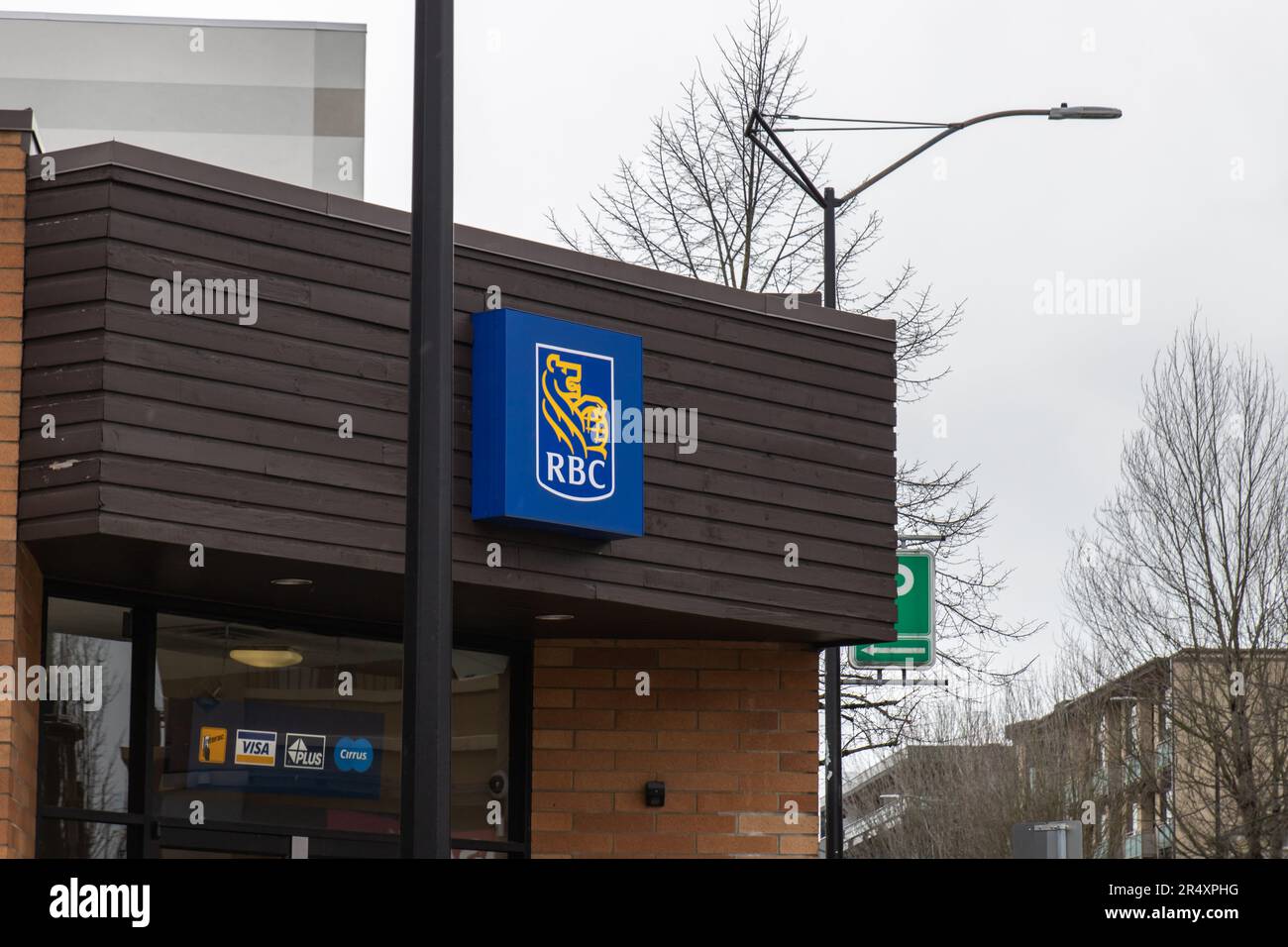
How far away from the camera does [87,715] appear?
980cm

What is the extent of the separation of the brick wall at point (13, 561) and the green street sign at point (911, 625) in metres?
6.14

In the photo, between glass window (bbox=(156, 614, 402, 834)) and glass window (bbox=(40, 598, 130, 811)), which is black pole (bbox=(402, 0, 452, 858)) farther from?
glass window (bbox=(156, 614, 402, 834))

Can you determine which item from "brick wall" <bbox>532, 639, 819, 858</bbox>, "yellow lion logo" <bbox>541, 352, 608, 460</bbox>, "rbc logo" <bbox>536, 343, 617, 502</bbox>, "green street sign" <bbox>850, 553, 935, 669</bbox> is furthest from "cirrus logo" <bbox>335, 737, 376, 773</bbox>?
"green street sign" <bbox>850, 553, 935, 669</bbox>

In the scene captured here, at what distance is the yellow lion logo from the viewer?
32.2ft

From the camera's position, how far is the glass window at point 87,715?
31.6ft

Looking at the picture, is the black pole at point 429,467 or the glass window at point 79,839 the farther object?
the glass window at point 79,839

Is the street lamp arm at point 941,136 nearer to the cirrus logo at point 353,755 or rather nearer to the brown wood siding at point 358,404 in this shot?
the brown wood siding at point 358,404

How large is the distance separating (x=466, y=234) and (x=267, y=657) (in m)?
2.83

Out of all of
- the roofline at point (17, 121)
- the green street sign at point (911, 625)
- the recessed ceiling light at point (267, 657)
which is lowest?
the recessed ceiling light at point (267, 657)

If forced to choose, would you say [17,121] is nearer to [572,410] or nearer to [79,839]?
[572,410]

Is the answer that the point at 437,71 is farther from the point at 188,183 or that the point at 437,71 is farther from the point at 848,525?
the point at 848,525

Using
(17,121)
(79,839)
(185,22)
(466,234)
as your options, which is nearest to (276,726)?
(79,839)

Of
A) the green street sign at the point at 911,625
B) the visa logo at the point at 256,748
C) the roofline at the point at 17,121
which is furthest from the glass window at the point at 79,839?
the green street sign at the point at 911,625

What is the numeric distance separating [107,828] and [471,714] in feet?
8.29
